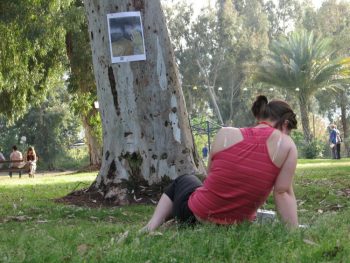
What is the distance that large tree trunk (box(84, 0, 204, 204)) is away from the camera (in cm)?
871

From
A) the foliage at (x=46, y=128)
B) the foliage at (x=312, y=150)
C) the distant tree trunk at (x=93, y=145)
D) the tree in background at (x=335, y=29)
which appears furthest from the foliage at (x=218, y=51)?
the distant tree trunk at (x=93, y=145)

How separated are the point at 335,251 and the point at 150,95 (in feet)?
17.5

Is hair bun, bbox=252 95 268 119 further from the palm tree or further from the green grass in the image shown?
the palm tree

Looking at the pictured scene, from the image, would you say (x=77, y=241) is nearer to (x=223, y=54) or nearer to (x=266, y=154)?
(x=266, y=154)

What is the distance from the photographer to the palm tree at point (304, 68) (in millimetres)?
38406

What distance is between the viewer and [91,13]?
30.0 feet

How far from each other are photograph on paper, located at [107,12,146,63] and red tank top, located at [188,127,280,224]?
4257 millimetres

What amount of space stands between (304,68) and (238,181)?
35318 mm

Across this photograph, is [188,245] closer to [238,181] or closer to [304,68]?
[238,181]

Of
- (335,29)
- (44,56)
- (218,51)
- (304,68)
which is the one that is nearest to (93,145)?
(44,56)

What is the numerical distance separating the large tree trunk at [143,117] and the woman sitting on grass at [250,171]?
382cm

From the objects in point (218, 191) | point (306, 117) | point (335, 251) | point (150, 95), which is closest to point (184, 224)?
point (218, 191)

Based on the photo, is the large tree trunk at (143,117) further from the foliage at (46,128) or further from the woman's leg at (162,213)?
the foliage at (46,128)

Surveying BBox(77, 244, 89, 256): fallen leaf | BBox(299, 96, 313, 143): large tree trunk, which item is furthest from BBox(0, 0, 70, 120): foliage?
BBox(299, 96, 313, 143): large tree trunk
